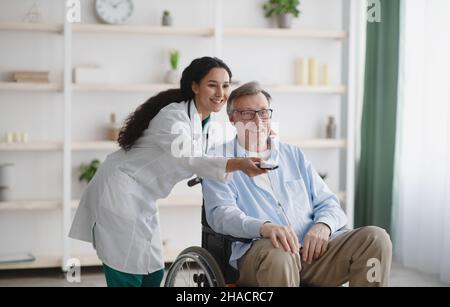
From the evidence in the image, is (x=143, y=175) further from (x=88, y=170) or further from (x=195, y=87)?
(x=88, y=170)

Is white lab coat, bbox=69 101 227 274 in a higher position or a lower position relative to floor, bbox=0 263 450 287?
higher

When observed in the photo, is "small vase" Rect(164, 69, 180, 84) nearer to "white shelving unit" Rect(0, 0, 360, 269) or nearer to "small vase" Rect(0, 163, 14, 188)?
"white shelving unit" Rect(0, 0, 360, 269)

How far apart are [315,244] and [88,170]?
90.7 inches

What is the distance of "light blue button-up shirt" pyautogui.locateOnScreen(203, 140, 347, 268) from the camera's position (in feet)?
7.90

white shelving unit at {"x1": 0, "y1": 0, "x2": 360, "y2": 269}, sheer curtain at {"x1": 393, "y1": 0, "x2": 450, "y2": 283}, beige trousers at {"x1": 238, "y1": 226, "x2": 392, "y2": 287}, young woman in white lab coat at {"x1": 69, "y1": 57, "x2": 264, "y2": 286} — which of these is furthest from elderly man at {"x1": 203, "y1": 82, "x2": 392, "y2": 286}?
white shelving unit at {"x1": 0, "y1": 0, "x2": 360, "y2": 269}

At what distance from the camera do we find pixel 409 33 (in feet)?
14.6

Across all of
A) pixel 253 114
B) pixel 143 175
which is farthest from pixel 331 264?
pixel 143 175

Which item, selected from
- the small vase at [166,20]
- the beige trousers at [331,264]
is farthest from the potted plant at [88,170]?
the beige trousers at [331,264]

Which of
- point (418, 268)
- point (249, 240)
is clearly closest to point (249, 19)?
point (418, 268)

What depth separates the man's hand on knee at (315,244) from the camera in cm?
233

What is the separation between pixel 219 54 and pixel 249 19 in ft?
1.31

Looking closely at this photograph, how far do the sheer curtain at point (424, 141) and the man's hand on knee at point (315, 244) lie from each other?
188cm

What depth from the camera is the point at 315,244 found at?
7.64ft

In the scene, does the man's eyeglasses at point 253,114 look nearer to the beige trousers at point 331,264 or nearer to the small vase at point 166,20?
the beige trousers at point 331,264
